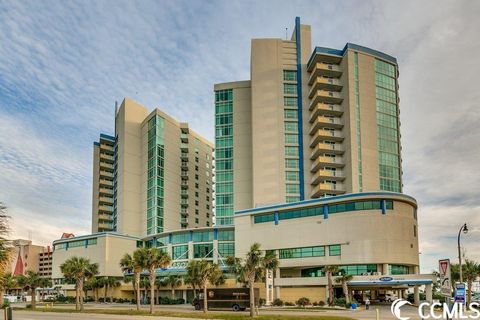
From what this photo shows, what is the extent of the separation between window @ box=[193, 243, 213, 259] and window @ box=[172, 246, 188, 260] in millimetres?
3043

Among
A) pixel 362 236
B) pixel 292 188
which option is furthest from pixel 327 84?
pixel 362 236

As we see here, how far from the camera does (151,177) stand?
155 metres

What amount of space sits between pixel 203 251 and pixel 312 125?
42.6 meters

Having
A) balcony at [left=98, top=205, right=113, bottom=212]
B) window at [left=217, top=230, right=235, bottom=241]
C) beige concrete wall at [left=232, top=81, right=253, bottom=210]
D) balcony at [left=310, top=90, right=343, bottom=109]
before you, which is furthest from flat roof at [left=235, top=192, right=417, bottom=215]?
balcony at [left=98, top=205, right=113, bottom=212]

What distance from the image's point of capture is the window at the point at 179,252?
123m

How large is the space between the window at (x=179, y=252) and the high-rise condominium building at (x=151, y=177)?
23362mm

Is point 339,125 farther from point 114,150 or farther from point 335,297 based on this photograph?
point 114,150

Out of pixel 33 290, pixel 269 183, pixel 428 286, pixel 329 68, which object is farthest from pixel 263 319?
pixel 329 68

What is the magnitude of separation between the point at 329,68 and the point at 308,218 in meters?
45.1

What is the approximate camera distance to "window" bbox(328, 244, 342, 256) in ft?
300

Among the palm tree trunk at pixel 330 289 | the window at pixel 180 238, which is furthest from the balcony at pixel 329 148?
the palm tree trunk at pixel 330 289

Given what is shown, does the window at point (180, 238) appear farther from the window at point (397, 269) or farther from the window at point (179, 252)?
the window at point (397, 269)

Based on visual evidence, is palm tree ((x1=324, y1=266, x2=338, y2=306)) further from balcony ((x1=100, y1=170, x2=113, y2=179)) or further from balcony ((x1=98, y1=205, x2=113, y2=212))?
balcony ((x1=100, y1=170, x2=113, y2=179))

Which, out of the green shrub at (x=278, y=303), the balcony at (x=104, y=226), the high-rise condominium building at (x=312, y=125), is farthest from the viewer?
the balcony at (x=104, y=226)
